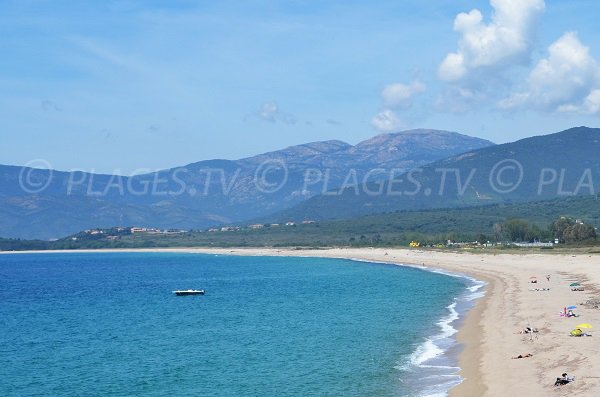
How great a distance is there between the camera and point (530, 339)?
4112 centimetres

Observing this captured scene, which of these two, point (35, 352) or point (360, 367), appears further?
point (35, 352)

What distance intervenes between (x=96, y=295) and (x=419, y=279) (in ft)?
134

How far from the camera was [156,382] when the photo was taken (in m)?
37.6

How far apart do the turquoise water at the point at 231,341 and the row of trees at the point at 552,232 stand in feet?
184

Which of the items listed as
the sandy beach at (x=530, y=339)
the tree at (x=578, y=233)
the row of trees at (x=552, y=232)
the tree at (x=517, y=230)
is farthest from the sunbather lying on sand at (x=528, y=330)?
the tree at (x=517, y=230)

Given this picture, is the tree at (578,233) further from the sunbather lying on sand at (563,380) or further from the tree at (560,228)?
the sunbather lying on sand at (563,380)

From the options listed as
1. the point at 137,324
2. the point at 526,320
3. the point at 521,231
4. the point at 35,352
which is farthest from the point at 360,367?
the point at 521,231

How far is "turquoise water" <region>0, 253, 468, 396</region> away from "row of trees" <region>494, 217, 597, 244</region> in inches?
2214

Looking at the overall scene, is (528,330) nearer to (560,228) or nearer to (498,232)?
(560,228)

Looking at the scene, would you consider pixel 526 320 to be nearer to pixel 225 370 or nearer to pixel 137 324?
pixel 225 370

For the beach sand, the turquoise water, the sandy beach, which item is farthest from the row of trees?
the turquoise water

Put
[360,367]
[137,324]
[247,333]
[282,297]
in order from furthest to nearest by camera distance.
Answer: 1. [282,297]
2. [137,324]
3. [247,333]
4. [360,367]

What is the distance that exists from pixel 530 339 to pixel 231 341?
19.0 m

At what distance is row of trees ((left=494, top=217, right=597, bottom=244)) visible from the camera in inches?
5650
